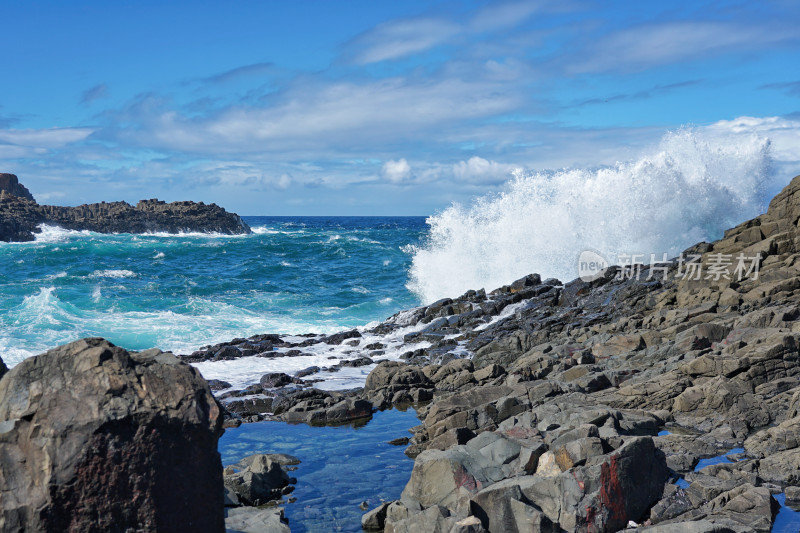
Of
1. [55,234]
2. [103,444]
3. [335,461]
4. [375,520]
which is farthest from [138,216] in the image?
[103,444]

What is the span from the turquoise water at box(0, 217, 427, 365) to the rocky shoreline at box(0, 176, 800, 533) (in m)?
4.47

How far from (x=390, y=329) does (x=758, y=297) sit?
9839 millimetres

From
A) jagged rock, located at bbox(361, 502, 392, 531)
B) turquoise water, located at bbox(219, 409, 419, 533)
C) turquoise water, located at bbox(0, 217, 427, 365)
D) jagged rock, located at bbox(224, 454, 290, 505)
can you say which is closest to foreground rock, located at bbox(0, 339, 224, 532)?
jagged rock, located at bbox(361, 502, 392, 531)

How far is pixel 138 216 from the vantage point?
236 feet

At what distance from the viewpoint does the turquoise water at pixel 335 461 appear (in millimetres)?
7113

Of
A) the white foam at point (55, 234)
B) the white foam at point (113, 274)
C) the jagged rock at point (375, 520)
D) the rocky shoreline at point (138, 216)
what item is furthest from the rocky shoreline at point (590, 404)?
the rocky shoreline at point (138, 216)

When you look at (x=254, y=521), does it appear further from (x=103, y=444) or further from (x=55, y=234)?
(x=55, y=234)

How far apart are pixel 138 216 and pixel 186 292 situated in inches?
1867

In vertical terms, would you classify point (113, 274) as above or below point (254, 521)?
above

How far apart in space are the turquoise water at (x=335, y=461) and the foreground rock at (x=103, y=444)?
9.17 ft

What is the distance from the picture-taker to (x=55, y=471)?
3.97 m

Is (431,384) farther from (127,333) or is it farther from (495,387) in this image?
(127,333)

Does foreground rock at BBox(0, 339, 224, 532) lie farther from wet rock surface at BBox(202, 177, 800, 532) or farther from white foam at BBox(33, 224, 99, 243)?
white foam at BBox(33, 224, 99, 243)

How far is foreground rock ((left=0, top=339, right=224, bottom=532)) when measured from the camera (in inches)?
157
